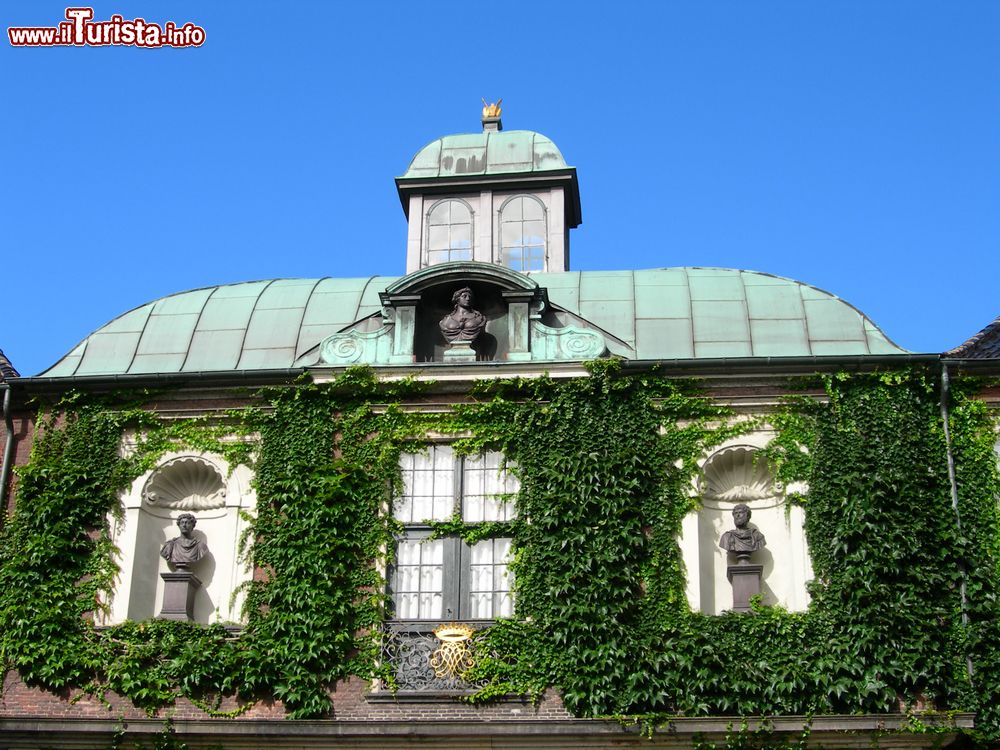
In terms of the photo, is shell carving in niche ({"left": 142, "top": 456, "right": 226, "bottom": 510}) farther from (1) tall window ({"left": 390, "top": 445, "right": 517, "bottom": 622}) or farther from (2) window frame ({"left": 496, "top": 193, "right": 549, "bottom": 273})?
(2) window frame ({"left": 496, "top": 193, "right": 549, "bottom": 273})

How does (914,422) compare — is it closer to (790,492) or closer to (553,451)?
(790,492)

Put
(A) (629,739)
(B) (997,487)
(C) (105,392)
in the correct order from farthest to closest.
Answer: (C) (105,392) → (B) (997,487) → (A) (629,739)

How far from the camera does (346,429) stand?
20547 mm

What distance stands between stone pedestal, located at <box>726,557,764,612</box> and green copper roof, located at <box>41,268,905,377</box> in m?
3.12

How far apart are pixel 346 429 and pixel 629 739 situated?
5704 millimetres

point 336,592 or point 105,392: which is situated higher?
point 105,392

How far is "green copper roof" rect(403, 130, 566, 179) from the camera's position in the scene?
86.9ft

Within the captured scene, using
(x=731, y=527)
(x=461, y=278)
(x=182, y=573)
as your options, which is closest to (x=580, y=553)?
(x=731, y=527)

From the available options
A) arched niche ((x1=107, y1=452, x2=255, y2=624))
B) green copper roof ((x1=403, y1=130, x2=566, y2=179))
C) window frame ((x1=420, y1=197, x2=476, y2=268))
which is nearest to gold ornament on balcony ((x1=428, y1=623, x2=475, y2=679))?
arched niche ((x1=107, y1=452, x2=255, y2=624))

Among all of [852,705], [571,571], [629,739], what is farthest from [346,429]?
[852,705]

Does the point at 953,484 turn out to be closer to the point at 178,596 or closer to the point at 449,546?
the point at 449,546

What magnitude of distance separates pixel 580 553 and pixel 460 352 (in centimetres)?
350

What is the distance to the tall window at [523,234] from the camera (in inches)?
1014

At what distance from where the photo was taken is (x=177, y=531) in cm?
2098
